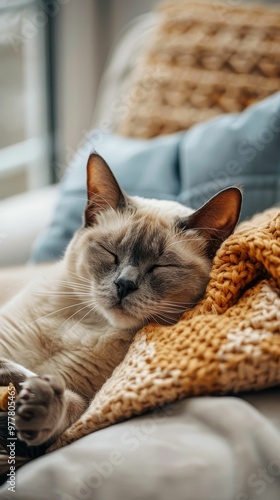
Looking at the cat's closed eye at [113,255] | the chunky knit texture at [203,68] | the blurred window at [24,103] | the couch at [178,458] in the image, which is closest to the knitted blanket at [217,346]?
the couch at [178,458]

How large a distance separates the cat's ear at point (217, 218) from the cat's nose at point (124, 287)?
0.52ft

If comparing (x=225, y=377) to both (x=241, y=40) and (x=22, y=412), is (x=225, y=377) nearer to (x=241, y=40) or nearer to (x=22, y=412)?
(x=22, y=412)

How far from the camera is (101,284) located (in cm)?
118

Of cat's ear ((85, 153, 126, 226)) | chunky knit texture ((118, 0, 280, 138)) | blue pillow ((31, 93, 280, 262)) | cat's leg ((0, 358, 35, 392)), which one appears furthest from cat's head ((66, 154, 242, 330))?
chunky knit texture ((118, 0, 280, 138))

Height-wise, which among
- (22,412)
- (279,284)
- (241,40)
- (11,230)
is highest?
(241,40)

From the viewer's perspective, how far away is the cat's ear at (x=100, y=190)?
1.23m

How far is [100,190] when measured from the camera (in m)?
1.28

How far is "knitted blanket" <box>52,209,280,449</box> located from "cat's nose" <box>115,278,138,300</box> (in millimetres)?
72

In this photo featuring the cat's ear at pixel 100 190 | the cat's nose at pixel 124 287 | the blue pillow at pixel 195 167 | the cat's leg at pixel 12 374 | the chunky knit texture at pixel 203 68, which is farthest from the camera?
the chunky knit texture at pixel 203 68

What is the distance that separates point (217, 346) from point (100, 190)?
1.54ft

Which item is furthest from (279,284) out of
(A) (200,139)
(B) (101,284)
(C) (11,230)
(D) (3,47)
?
(D) (3,47)

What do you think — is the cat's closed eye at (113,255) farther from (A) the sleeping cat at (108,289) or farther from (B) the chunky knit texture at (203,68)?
(B) the chunky knit texture at (203,68)

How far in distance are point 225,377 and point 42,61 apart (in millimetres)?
2476

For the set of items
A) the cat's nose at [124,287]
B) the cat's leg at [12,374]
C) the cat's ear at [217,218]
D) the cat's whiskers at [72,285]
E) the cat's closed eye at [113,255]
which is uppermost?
the cat's ear at [217,218]
